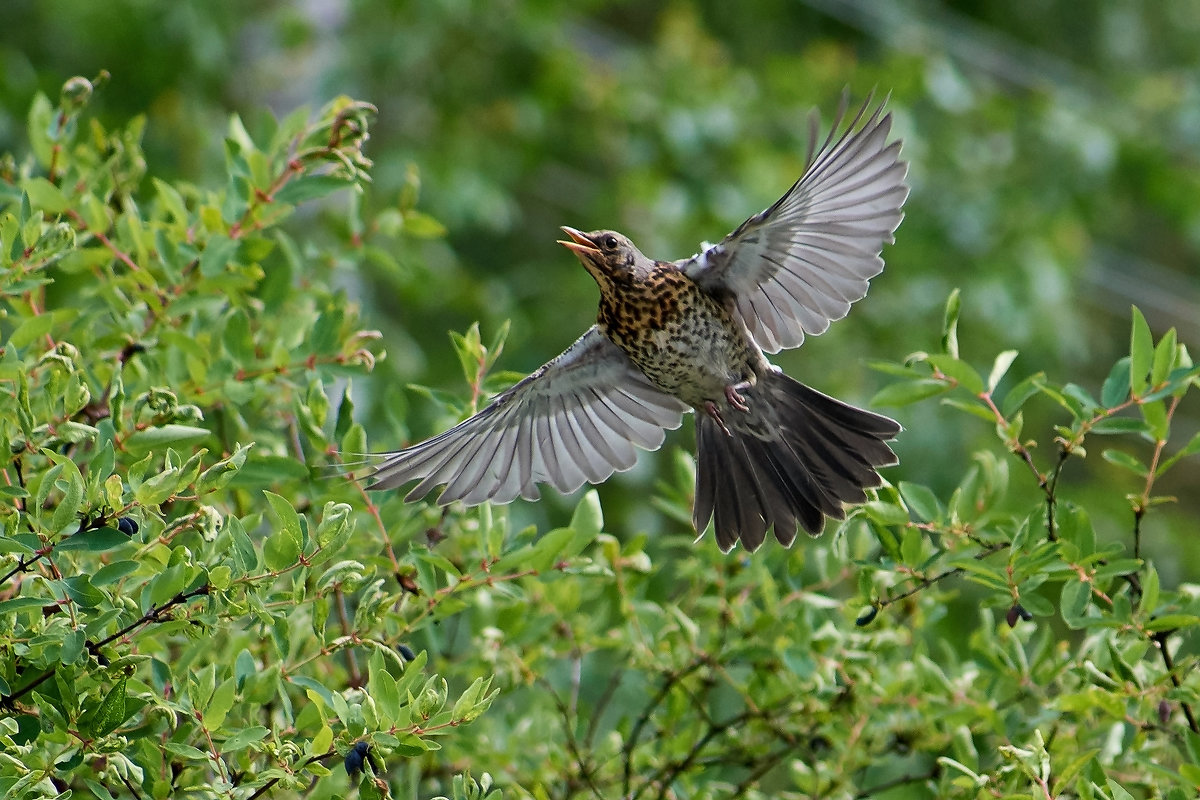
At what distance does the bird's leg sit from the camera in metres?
2.46

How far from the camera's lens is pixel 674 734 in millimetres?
Answer: 2146

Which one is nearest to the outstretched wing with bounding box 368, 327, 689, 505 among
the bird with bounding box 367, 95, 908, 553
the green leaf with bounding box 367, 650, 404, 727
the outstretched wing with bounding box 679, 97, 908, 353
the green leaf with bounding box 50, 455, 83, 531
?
the bird with bounding box 367, 95, 908, 553

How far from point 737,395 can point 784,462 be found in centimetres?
17

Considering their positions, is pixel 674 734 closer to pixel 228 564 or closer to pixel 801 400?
pixel 801 400

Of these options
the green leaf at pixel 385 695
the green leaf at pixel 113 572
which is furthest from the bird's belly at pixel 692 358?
the green leaf at pixel 113 572

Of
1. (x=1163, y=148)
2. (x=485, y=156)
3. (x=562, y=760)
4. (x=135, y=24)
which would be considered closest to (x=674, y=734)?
(x=562, y=760)

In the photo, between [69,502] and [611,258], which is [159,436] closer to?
[69,502]

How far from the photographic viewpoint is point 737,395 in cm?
248

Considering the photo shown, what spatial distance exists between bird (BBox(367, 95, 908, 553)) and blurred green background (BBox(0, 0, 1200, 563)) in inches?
90.7

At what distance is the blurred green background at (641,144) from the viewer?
5141 mm

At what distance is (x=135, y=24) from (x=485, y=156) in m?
1.43

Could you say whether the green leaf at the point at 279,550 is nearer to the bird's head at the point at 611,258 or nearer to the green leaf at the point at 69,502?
the green leaf at the point at 69,502

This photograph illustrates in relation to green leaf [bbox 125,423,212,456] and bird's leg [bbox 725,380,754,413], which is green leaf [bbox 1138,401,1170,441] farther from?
green leaf [bbox 125,423,212,456]

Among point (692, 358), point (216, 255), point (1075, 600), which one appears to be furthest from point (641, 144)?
point (1075, 600)
